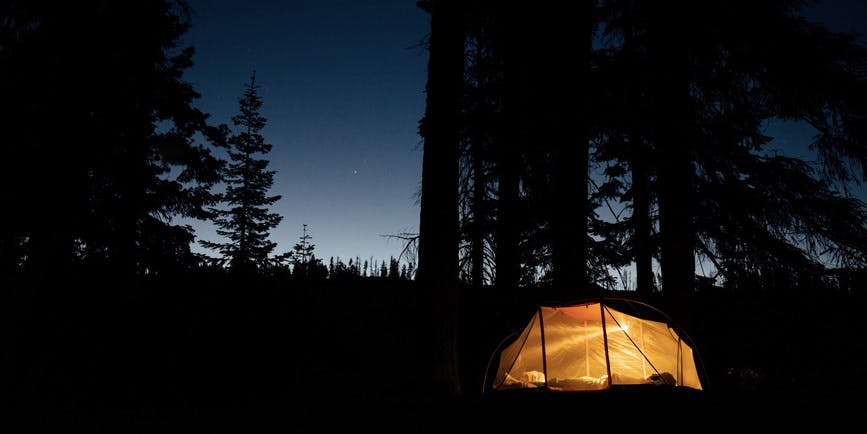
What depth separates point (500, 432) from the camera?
15.9 feet

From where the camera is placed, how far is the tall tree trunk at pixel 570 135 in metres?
7.39

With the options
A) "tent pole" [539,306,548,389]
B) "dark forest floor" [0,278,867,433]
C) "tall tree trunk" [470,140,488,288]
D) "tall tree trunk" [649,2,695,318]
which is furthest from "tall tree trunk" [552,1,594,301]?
"tall tree trunk" [470,140,488,288]

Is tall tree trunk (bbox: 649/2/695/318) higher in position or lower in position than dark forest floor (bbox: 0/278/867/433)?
higher

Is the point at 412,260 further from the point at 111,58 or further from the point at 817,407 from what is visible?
the point at 111,58

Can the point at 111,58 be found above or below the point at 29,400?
above

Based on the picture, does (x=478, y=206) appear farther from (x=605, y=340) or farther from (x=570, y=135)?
(x=605, y=340)

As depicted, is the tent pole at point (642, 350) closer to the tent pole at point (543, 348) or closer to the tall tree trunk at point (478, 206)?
the tent pole at point (543, 348)

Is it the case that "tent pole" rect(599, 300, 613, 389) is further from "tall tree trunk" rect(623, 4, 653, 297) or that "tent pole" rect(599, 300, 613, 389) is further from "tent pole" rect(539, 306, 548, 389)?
"tall tree trunk" rect(623, 4, 653, 297)

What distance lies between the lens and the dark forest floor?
549cm

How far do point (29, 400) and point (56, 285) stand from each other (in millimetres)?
3544

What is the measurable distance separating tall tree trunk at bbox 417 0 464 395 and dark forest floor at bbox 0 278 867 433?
295 millimetres

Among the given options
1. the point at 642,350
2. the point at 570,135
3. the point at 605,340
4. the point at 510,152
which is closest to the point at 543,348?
the point at 605,340

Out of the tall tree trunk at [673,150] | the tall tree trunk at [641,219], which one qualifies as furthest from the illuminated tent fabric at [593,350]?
the tall tree trunk at [641,219]

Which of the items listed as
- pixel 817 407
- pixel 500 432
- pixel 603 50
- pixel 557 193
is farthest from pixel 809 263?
pixel 500 432
